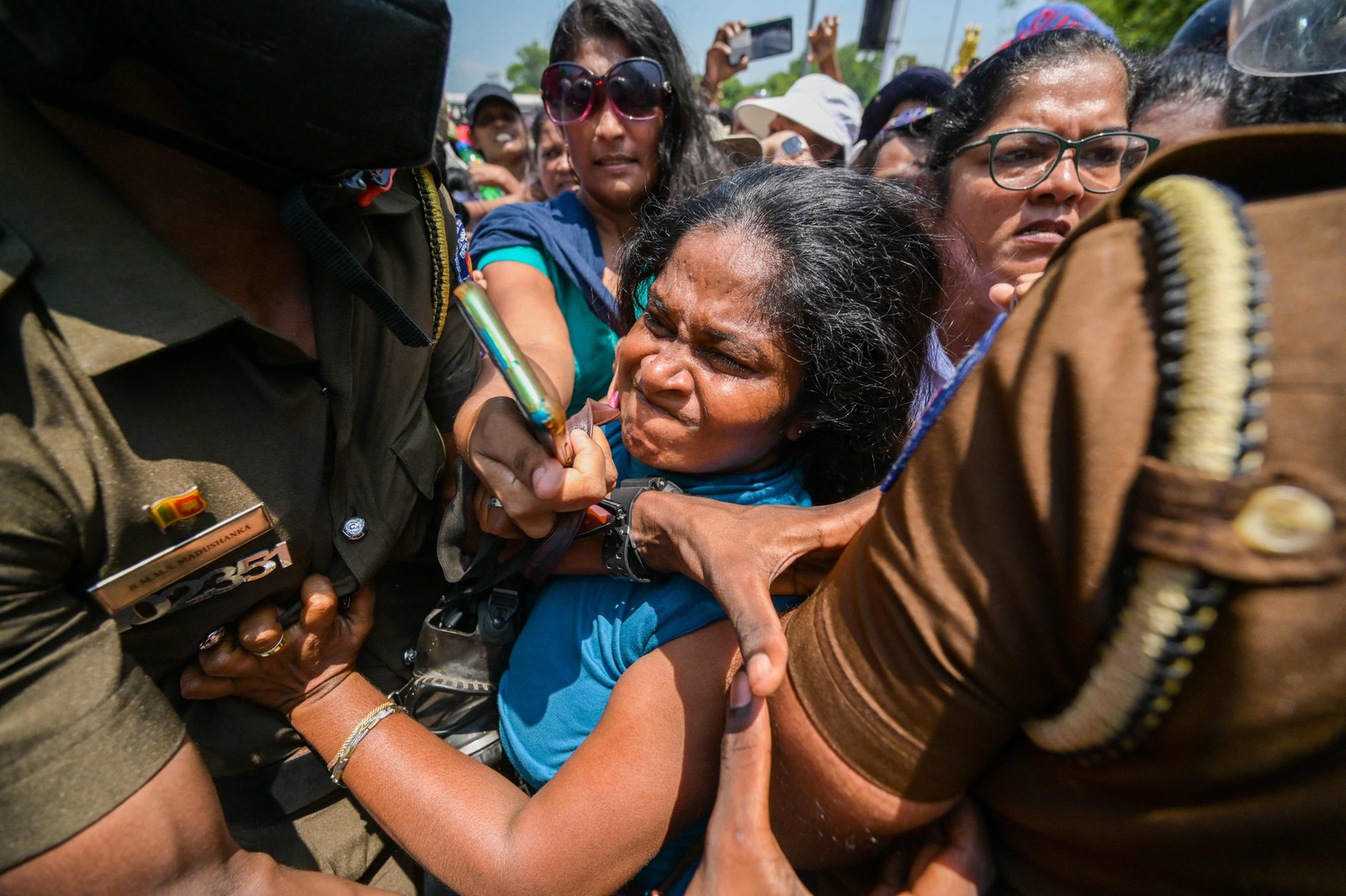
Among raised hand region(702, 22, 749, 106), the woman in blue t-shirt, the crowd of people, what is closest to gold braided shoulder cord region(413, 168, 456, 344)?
the crowd of people

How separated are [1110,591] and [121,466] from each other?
139 centimetres

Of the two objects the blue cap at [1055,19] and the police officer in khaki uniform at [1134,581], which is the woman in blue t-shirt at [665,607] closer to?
the police officer in khaki uniform at [1134,581]

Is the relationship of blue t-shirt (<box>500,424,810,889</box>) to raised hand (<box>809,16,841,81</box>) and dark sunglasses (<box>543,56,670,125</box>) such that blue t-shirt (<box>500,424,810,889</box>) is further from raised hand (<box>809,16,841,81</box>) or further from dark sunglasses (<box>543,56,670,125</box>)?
raised hand (<box>809,16,841,81</box>)

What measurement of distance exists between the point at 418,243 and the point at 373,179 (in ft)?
0.84

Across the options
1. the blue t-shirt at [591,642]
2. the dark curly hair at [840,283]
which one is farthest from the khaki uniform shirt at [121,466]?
the dark curly hair at [840,283]

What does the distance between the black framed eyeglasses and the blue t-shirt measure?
1.25 metres

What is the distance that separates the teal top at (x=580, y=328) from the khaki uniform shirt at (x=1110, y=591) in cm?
177

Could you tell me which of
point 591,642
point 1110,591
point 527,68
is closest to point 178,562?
point 591,642

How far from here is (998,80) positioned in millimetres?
2129

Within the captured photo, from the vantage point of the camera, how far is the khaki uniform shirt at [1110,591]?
502 millimetres

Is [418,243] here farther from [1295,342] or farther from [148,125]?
[1295,342]

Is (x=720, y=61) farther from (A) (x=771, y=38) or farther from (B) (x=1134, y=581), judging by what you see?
(B) (x=1134, y=581)

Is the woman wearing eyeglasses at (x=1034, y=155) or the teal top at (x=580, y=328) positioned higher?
the woman wearing eyeglasses at (x=1034, y=155)

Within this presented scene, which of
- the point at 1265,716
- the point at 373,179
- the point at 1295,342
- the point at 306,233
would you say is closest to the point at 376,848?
the point at 306,233
